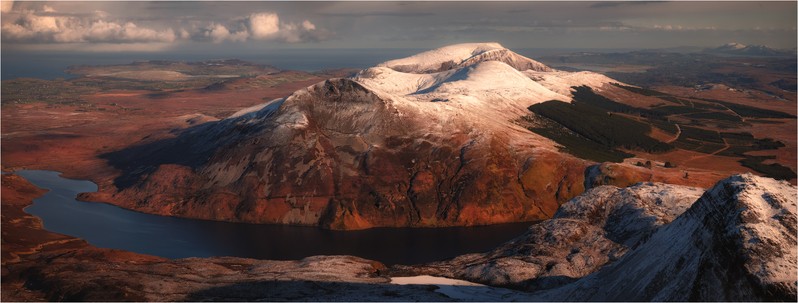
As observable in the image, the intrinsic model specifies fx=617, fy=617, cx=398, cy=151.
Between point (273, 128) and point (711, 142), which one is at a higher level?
point (273, 128)

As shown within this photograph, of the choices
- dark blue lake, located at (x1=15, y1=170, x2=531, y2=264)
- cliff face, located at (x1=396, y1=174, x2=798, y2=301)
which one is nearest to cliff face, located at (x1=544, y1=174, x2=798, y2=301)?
cliff face, located at (x1=396, y1=174, x2=798, y2=301)

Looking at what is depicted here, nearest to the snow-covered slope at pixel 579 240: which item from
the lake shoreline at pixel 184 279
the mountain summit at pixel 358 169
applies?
the lake shoreline at pixel 184 279

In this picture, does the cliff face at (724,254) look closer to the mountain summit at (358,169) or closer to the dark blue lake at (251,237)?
the dark blue lake at (251,237)

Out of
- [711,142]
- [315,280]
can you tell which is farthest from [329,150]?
[711,142]

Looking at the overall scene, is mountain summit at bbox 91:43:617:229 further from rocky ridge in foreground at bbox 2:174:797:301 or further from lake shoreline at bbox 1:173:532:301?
lake shoreline at bbox 1:173:532:301

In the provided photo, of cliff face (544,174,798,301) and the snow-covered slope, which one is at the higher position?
cliff face (544,174,798,301)

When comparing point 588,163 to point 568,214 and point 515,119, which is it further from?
point 568,214

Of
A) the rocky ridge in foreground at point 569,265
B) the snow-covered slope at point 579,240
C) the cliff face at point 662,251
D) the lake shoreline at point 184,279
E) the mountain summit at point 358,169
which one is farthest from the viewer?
the mountain summit at point 358,169
